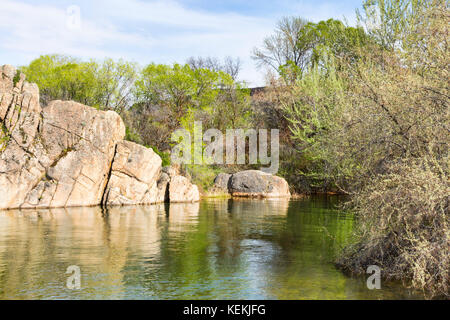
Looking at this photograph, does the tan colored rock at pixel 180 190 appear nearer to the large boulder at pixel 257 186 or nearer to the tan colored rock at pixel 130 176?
the tan colored rock at pixel 130 176

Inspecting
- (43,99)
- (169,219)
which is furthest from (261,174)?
(43,99)

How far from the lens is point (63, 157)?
27469 mm

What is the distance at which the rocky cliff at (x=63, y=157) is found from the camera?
2631 centimetres

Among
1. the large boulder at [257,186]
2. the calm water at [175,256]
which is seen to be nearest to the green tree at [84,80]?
Result: the large boulder at [257,186]

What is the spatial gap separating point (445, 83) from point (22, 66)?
41088 mm

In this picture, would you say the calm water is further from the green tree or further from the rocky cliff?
the green tree

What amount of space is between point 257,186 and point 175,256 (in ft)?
75.8

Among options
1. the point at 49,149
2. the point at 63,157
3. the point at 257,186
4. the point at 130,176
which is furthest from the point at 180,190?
the point at 49,149

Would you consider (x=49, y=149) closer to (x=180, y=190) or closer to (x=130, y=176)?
(x=130, y=176)

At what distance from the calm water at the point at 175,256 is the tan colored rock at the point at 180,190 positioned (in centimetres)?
692

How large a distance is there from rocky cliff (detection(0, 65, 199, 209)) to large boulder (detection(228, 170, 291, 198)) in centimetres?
872

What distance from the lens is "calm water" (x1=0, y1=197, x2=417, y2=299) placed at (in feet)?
35.9

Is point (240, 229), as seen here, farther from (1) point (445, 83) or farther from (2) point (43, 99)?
(2) point (43, 99)

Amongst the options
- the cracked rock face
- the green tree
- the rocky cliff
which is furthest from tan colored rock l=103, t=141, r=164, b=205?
the green tree
